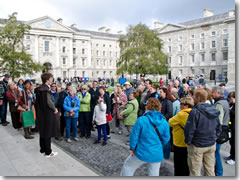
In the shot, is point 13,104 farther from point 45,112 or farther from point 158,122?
point 158,122

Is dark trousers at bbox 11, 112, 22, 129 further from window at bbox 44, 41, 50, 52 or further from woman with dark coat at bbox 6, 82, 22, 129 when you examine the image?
window at bbox 44, 41, 50, 52

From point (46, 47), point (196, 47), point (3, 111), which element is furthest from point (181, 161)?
point (46, 47)

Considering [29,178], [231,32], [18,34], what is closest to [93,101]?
[29,178]

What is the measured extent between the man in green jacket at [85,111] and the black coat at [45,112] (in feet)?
5.84

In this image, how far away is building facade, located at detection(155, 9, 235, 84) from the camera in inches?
1826

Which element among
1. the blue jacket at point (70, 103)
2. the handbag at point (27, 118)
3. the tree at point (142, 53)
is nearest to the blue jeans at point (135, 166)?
the blue jacket at point (70, 103)

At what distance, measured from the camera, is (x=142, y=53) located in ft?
108

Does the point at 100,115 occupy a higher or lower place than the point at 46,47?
lower

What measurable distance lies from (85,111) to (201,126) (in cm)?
428

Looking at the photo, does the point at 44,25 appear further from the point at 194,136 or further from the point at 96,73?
the point at 194,136

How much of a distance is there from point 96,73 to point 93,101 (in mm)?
62265

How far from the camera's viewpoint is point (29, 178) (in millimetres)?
4012

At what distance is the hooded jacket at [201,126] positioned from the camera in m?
3.38

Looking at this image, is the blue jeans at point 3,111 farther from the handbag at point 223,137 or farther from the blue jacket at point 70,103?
the handbag at point 223,137
